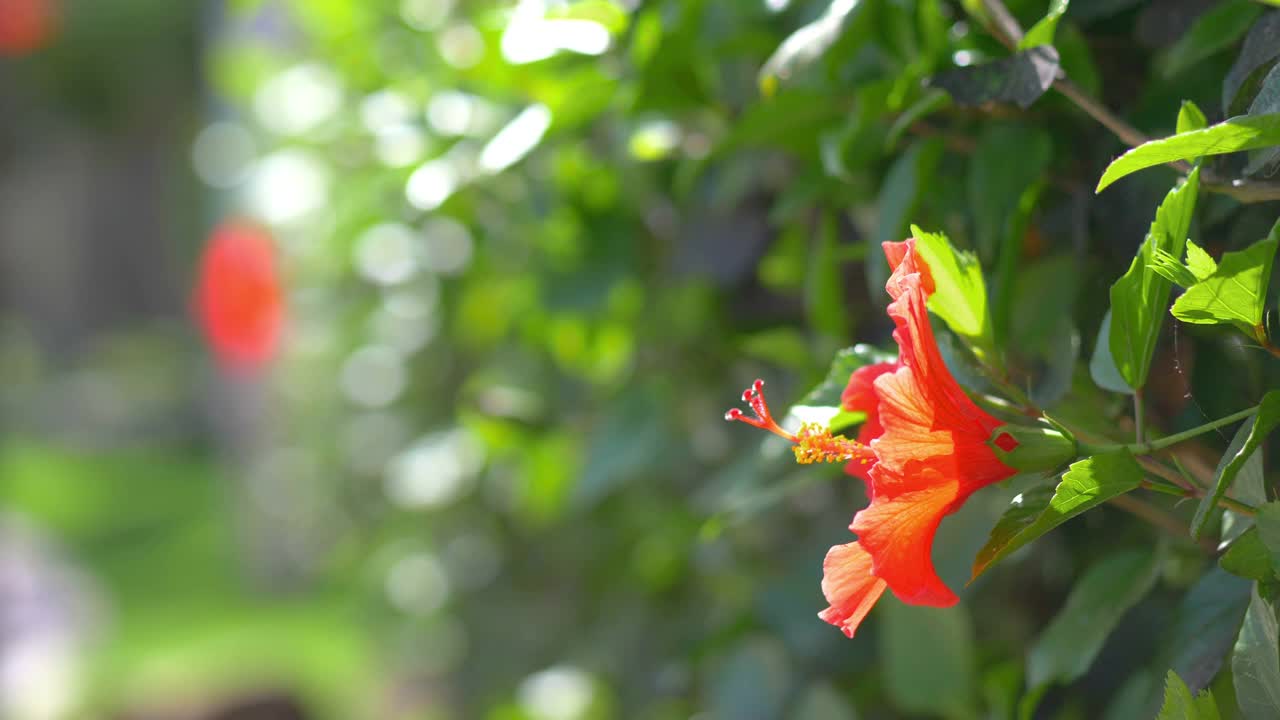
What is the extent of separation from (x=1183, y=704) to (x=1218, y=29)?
279 millimetres

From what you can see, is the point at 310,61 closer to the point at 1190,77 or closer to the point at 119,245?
the point at 1190,77

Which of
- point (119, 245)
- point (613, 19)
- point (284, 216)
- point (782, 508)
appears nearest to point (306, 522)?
point (284, 216)

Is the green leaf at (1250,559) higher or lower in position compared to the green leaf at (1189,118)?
lower

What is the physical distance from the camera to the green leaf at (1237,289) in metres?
0.41

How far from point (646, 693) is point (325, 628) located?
3813mm

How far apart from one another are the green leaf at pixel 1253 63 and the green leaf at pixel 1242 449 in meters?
0.12

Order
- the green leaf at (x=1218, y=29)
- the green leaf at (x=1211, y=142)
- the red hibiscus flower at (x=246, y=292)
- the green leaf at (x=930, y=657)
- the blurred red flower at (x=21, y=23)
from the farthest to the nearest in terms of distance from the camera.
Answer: the blurred red flower at (x=21, y=23), the red hibiscus flower at (x=246, y=292), the green leaf at (x=930, y=657), the green leaf at (x=1218, y=29), the green leaf at (x=1211, y=142)

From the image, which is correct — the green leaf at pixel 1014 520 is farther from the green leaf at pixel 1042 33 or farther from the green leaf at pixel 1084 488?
the green leaf at pixel 1042 33

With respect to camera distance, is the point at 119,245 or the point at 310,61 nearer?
the point at 310,61

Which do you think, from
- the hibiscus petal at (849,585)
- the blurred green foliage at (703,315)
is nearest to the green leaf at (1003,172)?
the blurred green foliage at (703,315)

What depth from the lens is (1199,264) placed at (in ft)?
1.34

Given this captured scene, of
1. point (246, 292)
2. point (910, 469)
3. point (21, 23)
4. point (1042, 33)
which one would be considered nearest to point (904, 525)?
point (910, 469)

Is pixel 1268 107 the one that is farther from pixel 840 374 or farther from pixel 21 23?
pixel 21 23

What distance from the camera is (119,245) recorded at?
884 cm
